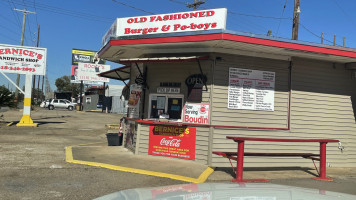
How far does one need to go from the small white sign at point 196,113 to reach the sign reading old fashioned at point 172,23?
6.80 feet

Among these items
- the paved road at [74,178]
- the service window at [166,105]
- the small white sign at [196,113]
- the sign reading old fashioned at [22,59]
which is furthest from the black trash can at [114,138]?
the sign reading old fashioned at [22,59]

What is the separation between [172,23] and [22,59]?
12.3 m

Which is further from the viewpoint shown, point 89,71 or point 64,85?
point 64,85

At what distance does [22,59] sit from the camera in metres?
16.1

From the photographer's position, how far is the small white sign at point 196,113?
770cm

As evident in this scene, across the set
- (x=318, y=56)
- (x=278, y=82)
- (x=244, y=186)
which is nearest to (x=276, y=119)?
(x=278, y=82)

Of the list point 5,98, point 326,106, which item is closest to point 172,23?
point 326,106

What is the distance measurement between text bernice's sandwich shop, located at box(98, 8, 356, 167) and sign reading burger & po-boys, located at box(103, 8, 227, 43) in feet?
0.09

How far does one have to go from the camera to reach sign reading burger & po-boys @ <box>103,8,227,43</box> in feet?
23.0

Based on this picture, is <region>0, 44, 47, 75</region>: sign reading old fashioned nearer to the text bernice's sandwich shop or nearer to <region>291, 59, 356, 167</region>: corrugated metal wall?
the text bernice's sandwich shop

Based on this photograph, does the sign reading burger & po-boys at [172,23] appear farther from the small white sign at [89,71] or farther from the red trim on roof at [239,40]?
the small white sign at [89,71]

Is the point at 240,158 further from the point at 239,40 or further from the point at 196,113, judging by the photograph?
the point at 239,40

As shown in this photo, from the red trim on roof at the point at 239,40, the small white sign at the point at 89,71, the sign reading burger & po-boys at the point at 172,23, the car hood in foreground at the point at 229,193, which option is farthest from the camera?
the small white sign at the point at 89,71

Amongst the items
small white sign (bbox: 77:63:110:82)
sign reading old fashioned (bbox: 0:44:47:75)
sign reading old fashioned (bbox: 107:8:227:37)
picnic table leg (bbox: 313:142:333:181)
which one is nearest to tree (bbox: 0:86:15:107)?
sign reading old fashioned (bbox: 0:44:47:75)
